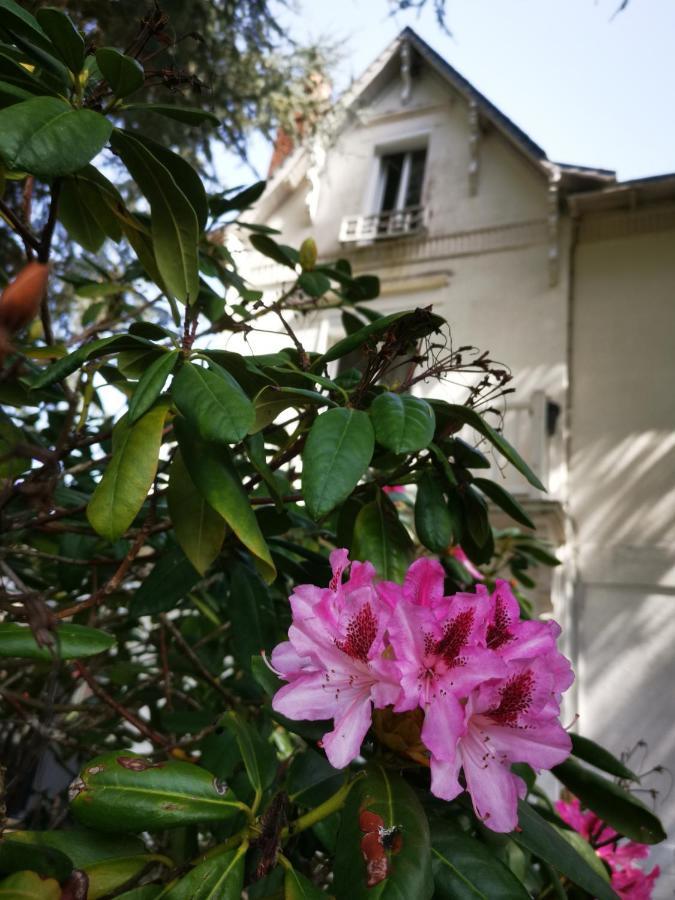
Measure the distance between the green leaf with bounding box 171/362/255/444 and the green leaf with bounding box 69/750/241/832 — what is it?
399mm

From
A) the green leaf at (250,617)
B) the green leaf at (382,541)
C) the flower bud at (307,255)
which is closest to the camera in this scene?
the green leaf at (382,541)

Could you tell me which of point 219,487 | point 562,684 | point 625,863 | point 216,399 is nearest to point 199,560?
point 219,487

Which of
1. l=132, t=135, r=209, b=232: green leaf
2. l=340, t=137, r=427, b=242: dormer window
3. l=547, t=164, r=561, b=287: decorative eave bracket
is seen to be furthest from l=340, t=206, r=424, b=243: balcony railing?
l=132, t=135, r=209, b=232: green leaf

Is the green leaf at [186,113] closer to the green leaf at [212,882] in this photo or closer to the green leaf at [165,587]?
the green leaf at [165,587]

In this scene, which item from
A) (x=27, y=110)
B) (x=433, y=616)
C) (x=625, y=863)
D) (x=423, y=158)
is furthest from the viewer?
(x=423, y=158)

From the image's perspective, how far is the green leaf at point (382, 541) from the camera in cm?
101

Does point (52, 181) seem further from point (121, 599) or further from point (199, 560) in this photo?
point (121, 599)

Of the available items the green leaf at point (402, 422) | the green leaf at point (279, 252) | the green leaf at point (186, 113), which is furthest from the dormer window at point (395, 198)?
the green leaf at point (402, 422)

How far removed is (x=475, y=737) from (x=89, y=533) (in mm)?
749

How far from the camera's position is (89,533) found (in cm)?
117

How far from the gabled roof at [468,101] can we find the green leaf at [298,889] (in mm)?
6132

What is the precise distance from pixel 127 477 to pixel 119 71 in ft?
1.95

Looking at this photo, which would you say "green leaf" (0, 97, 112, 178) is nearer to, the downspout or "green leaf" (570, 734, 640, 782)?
"green leaf" (570, 734, 640, 782)

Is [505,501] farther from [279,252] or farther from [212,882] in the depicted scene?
[279,252]
